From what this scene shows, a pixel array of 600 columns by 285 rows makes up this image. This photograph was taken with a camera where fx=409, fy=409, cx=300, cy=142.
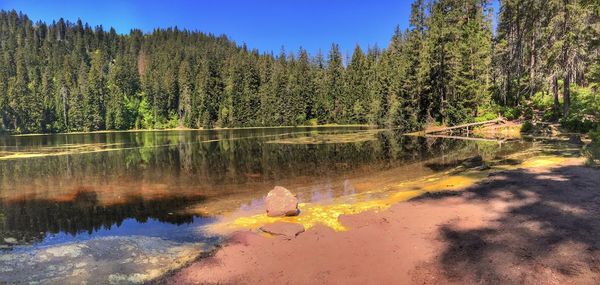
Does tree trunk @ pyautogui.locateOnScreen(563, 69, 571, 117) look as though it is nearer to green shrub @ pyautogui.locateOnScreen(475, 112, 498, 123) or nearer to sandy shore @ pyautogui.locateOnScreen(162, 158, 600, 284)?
green shrub @ pyautogui.locateOnScreen(475, 112, 498, 123)

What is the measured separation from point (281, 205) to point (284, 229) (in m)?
2.36

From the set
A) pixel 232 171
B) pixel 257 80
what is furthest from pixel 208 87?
pixel 232 171

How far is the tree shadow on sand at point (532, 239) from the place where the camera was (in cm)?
798

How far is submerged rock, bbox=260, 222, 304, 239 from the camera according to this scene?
38.8 feet

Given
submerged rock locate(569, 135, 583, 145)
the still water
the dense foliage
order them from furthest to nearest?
the dense foliage, submerged rock locate(569, 135, 583, 145), the still water

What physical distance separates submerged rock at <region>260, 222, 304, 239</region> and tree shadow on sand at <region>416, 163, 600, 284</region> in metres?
4.04

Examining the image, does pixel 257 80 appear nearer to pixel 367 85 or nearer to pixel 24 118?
pixel 367 85

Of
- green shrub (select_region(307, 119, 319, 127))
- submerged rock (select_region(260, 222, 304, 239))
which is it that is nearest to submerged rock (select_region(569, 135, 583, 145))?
submerged rock (select_region(260, 222, 304, 239))

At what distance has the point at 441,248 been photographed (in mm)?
9914

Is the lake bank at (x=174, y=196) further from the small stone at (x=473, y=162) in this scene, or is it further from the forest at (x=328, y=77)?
the forest at (x=328, y=77)

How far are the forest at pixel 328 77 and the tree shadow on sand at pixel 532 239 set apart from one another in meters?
17.4

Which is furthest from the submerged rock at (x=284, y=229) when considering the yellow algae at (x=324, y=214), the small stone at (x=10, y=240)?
the small stone at (x=10, y=240)

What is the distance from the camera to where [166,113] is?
119938mm

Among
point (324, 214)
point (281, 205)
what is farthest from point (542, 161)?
point (281, 205)
